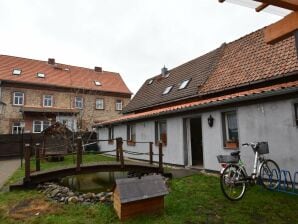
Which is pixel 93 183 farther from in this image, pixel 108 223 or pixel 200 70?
pixel 200 70

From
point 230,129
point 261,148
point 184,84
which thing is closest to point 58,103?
point 184,84

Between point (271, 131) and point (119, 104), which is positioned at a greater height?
point (119, 104)

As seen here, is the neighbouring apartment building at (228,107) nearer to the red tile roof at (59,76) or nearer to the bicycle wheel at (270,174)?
the bicycle wheel at (270,174)

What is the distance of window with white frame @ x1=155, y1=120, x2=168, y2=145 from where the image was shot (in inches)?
465

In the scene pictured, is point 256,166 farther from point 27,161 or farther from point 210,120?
point 27,161

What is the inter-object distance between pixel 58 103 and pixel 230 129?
69.9 feet

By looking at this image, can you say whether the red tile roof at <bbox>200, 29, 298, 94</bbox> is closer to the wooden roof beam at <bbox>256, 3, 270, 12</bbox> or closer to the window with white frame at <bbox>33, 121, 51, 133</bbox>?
the wooden roof beam at <bbox>256, 3, 270, 12</bbox>

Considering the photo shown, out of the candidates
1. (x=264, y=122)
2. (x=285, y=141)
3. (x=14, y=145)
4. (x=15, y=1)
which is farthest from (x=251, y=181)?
(x=14, y=145)

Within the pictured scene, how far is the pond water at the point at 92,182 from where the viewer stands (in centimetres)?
751

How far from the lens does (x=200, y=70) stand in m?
13.9

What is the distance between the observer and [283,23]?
3.26 meters

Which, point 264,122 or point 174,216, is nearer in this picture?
point 174,216

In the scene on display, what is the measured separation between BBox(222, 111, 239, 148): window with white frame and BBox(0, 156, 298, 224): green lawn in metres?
2.17

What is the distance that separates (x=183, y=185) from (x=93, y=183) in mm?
3494
